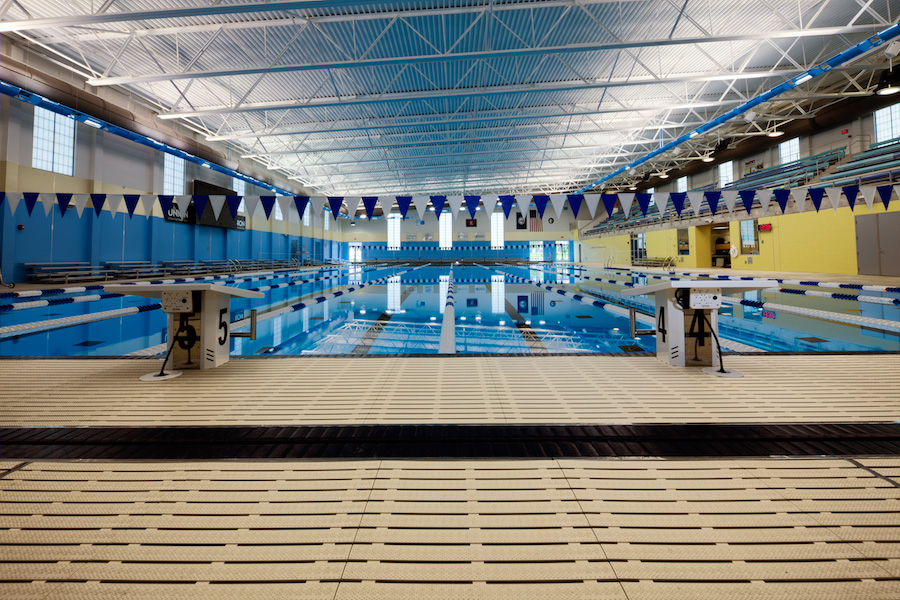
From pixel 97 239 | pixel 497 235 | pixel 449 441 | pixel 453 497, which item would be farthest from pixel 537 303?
pixel 497 235

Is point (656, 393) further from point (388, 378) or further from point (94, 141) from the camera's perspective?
point (94, 141)

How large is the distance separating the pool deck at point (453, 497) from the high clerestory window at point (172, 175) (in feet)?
49.3

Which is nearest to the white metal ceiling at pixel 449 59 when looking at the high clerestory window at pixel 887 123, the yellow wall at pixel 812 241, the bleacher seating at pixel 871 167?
the high clerestory window at pixel 887 123

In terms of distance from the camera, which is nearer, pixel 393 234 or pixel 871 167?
pixel 871 167

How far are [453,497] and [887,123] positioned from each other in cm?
2155

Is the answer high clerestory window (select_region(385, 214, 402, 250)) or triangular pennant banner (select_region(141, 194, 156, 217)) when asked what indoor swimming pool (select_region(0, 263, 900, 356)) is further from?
high clerestory window (select_region(385, 214, 402, 250))

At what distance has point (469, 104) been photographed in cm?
1320

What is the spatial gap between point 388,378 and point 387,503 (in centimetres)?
166

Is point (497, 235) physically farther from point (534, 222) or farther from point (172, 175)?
point (172, 175)

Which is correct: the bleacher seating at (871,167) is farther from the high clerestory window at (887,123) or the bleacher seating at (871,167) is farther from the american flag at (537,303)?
the american flag at (537,303)

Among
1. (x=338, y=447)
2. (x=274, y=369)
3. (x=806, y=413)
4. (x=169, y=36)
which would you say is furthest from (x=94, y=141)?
(x=806, y=413)

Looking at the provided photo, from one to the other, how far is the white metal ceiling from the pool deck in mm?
6898

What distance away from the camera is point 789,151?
18344 mm

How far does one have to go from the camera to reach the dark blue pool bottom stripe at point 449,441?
1833 millimetres
